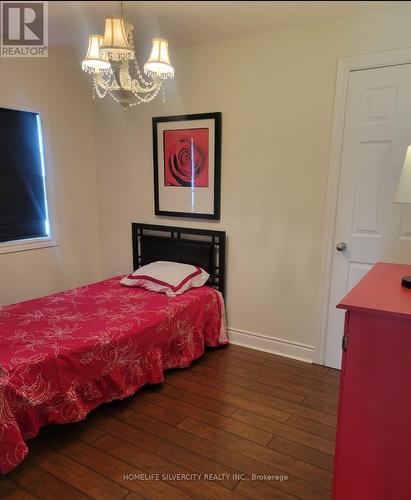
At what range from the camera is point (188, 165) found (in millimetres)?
3000

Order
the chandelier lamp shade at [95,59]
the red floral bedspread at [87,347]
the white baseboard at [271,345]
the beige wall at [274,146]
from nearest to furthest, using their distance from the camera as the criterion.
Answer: the chandelier lamp shade at [95,59] < the red floral bedspread at [87,347] < the beige wall at [274,146] < the white baseboard at [271,345]

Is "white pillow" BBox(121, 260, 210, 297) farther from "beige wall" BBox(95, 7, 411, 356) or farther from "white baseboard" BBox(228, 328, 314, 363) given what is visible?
"white baseboard" BBox(228, 328, 314, 363)

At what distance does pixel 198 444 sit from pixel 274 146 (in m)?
1.98

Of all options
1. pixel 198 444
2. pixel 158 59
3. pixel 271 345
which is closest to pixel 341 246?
pixel 271 345

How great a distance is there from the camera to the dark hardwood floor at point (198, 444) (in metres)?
1.61

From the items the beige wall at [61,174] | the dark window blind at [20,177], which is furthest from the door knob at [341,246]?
the dark window blind at [20,177]

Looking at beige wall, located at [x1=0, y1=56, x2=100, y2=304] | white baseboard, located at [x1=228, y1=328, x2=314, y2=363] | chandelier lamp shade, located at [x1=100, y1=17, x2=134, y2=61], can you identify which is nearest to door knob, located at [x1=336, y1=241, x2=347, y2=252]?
white baseboard, located at [x1=228, y1=328, x2=314, y2=363]

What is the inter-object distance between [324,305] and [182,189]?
1462 mm

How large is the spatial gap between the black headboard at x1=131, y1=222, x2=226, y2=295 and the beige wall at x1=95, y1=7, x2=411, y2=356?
0.27 feet

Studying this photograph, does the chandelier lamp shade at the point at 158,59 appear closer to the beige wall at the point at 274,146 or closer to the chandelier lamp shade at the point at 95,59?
the chandelier lamp shade at the point at 95,59

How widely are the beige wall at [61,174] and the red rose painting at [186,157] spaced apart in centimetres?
88

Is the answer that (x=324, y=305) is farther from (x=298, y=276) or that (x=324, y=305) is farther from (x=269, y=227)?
(x=269, y=227)

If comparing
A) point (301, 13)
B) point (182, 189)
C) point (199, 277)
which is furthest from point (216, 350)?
point (301, 13)

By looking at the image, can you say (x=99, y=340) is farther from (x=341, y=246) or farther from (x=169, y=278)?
(x=341, y=246)
